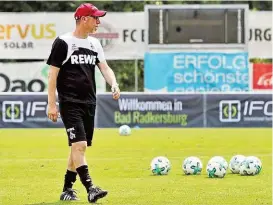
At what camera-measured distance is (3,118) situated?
34.0 meters

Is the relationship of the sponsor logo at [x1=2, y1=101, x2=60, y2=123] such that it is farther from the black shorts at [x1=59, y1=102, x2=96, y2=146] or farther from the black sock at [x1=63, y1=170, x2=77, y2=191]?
the black shorts at [x1=59, y1=102, x2=96, y2=146]

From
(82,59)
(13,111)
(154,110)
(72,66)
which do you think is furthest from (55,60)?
(154,110)

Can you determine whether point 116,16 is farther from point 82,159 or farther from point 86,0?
point 82,159

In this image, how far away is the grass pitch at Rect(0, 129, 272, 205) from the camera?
12391mm

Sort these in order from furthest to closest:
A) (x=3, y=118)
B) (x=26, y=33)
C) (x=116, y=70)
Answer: (x=116, y=70) < (x=26, y=33) < (x=3, y=118)

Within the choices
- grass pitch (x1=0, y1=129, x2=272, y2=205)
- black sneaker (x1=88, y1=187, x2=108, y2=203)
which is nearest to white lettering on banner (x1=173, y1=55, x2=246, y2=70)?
grass pitch (x1=0, y1=129, x2=272, y2=205)

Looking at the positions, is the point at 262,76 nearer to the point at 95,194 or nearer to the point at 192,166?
the point at 192,166

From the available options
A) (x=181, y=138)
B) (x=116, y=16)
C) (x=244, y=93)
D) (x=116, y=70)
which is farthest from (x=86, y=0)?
(x=181, y=138)

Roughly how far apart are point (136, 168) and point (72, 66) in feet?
19.0

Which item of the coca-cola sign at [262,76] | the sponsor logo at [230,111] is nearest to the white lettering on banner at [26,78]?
the coca-cola sign at [262,76]

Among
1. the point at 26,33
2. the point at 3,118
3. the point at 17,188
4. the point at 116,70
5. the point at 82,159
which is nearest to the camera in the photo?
the point at 82,159

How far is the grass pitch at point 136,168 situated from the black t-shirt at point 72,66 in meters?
1.28

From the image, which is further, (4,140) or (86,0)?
(86,0)

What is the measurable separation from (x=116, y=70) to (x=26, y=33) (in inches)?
353
